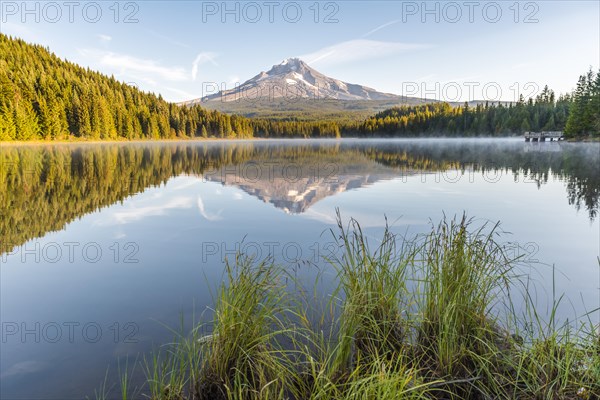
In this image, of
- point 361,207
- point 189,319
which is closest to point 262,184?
point 361,207

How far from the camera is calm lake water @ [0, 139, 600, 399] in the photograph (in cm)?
490

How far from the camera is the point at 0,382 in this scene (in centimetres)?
398

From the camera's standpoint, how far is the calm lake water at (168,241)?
490cm

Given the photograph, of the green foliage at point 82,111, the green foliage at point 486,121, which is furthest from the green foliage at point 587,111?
the green foliage at point 82,111

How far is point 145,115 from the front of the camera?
11306cm

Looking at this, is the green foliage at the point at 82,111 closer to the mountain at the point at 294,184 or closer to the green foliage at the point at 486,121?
the green foliage at the point at 486,121

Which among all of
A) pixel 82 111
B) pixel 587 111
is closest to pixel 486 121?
pixel 587 111

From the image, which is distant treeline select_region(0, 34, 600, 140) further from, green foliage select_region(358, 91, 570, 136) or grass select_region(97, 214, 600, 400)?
grass select_region(97, 214, 600, 400)

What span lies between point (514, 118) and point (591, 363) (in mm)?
140225

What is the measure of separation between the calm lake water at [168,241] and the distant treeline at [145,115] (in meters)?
63.8

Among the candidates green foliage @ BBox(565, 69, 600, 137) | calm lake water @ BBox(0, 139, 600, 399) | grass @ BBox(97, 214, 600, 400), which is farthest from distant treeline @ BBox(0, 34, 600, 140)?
grass @ BBox(97, 214, 600, 400)

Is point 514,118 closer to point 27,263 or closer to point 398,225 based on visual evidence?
point 398,225

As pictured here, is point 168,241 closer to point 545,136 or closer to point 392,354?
point 392,354

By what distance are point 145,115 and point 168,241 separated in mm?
116469
